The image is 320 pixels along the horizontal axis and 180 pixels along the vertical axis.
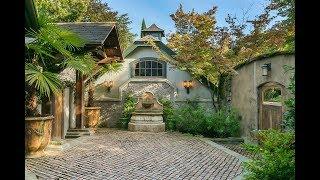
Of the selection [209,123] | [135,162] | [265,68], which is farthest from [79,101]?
[265,68]

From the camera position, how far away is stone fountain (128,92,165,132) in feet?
48.4

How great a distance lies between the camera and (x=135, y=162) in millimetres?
7672

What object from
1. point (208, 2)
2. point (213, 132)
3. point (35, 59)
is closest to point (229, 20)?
point (208, 2)

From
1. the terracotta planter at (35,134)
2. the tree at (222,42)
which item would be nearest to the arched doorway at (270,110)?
the tree at (222,42)

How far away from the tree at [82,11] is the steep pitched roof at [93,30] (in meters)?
5.53

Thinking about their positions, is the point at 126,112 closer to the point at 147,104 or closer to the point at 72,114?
the point at 147,104

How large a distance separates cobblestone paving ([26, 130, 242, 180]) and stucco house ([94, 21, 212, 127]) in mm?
6436

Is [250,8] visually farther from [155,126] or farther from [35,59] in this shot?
[35,59]

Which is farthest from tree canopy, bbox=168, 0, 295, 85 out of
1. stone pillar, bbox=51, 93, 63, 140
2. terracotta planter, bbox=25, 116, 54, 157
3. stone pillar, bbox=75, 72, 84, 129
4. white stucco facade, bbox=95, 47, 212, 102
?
terracotta planter, bbox=25, 116, 54, 157

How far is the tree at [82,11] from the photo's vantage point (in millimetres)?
20688

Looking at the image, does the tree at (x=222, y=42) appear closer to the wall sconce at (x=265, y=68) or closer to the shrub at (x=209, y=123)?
the shrub at (x=209, y=123)

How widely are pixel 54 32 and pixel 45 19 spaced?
0.35m

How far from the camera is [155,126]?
48.3 ft

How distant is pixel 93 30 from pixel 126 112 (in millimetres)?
5442
